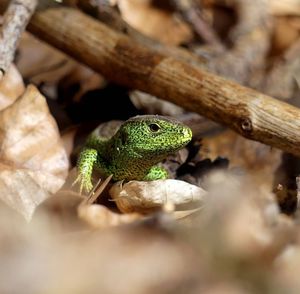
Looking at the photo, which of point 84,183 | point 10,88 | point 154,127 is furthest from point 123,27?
point 84,183

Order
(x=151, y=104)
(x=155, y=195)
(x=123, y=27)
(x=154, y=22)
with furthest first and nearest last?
(x=154, y=22) < (x=123, y=27) < (x=151, y=104) < (x=155, y=195)

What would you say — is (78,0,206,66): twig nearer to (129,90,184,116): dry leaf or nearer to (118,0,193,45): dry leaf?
(129,90,184,116): dry leaf

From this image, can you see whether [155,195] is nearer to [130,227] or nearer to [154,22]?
[130,227]

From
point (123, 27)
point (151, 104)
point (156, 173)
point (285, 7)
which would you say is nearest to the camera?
point (156, 173)

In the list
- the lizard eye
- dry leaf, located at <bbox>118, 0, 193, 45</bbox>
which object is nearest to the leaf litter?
the lizard eye

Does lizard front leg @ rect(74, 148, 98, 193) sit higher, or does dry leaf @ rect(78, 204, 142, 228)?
dry leaf @ rect(78, 204, 142, 228)

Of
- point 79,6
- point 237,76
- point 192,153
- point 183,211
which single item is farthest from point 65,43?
point 183,211

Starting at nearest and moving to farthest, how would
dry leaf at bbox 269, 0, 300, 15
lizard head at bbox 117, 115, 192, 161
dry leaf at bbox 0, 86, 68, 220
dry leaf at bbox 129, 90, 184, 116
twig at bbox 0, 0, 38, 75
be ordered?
dry leaf at bbox 0, 86, 68, 220 < lizard head at bbox 117, 115, 192, 161 < twig at bbox 0, 0, 38, 75 < dry leaf at bbox 129, 90, 184, 116 < dry leaf at bbox 269, 0, 300, 15

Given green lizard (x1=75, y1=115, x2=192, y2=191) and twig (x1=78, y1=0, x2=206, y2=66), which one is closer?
green lizard (x1=75, y1=115, x2=192, y2=191)
